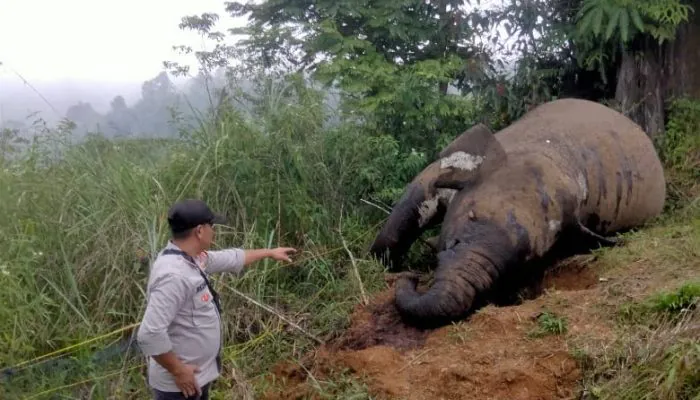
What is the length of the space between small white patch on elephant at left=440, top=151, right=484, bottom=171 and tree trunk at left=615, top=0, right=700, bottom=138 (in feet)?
9.07

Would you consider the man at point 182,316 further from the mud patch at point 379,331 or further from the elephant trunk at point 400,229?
the elephant trunk at point 400,229

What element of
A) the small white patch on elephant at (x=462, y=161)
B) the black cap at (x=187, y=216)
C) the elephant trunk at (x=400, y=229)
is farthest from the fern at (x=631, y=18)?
the black cap at (x=187, y=216)

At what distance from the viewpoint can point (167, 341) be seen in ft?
10.2

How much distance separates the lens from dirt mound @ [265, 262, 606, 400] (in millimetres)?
3689

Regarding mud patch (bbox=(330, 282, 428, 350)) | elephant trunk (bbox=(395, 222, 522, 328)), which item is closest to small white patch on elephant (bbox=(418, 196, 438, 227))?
elephant trunk (bbox=(395, 222, 522, 328))

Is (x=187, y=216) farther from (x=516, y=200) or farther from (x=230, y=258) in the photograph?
(x=516, y=200)

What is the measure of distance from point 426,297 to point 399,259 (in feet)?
4.58

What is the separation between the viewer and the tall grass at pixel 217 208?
182 inches

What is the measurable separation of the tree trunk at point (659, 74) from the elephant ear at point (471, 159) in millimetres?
2649

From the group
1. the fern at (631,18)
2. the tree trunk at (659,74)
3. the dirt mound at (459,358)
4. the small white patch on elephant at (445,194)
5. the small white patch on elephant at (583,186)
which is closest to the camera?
the dirt mound at (459,358)

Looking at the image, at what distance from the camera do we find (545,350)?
151 inches

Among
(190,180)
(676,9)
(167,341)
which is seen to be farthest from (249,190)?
(676,9)

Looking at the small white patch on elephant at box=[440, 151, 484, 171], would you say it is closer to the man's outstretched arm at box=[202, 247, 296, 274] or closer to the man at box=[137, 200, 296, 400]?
the man's outstretched arm at box=[202, 247, 296, 274]

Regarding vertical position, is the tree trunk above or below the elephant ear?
above
